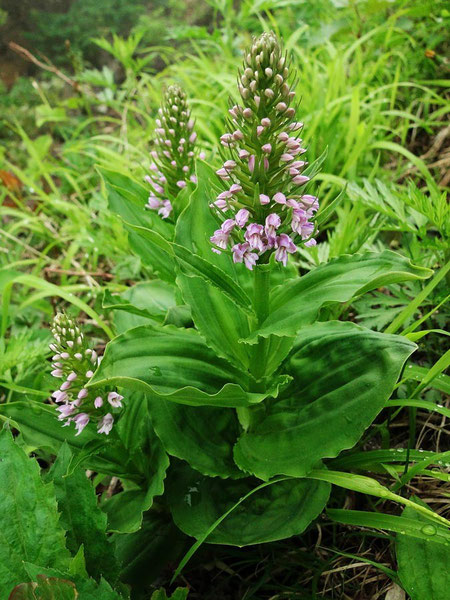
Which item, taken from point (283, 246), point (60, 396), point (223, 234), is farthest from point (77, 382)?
point (283, 246)

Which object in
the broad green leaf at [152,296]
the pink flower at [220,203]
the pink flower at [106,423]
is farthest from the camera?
the broad green leaf at [152,296]

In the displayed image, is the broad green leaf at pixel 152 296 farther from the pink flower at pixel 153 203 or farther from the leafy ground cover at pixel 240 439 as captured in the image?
the pink flower at pixel 153 203

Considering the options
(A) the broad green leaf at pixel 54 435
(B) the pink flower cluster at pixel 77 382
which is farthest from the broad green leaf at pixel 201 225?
(A) the broad green leaf at pixel 54 435

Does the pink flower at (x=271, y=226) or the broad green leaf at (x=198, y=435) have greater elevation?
the pink flower at (x=271, y=226)

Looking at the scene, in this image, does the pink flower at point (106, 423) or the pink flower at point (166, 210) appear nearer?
the pink flower at point (106, 423)

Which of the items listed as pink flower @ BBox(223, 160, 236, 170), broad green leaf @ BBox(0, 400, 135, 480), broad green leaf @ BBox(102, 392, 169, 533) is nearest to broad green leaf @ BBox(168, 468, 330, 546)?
broad green leaf @ BBox(102, 392, 169, 533)

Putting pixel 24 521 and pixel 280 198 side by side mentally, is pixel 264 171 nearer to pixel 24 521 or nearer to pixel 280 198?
pixel 280 198

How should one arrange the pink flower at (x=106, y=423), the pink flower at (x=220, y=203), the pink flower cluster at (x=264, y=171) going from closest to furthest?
the pink flower cluster at (x=264, y=171) < the pink flower at (x=220, y=203) < the pink flower at (x=106, y=423)
